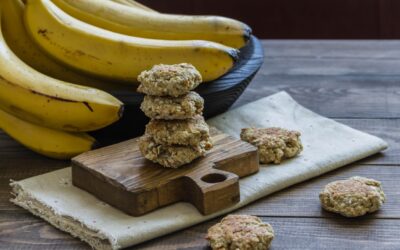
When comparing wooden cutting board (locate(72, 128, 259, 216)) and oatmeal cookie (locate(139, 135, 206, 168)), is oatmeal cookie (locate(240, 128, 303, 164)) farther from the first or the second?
oatmeal cookie (locate(139, 135, 206, 168))

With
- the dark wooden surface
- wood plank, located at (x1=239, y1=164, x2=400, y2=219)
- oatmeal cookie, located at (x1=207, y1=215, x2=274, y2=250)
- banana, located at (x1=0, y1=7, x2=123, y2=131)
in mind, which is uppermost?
banana, located at (x1=0, y1=7, x2=123, y2=131)

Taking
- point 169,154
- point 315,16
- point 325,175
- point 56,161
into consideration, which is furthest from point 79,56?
point 315,16

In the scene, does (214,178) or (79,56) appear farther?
(79,56)

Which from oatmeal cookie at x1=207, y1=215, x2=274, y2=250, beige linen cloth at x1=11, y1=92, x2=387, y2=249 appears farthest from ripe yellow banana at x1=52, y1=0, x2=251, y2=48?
oatmeal cookie at x1=207, y1=215, x2=274, y2=250

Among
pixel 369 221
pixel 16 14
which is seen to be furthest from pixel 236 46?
pixel 369 221

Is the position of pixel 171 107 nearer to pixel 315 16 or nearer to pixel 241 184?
pixel 241 184

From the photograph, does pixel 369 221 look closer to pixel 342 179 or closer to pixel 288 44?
pixel 342 179

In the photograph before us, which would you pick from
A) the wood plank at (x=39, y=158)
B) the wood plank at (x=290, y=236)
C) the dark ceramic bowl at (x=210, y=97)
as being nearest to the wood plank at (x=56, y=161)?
the wood plank at (x=39, y=158)
